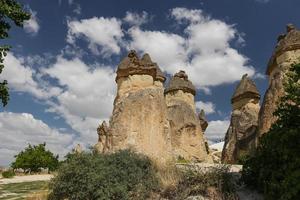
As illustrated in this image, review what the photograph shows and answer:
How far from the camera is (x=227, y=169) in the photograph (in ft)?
36.9

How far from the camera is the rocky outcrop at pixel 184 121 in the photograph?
31.8 metres

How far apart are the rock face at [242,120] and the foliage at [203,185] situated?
1709 centimetres

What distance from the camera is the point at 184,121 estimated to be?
107 ft

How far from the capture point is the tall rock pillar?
68.3 ft

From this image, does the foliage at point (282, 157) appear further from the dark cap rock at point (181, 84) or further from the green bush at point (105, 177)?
the dark cap rock at point (181, 84)

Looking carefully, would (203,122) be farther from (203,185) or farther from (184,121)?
(203,185)

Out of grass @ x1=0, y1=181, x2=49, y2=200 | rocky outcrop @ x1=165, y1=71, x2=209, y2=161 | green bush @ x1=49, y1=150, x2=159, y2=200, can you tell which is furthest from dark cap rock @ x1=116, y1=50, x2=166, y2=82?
green bush @ x1=49, y1=150, x2=159, y2=200

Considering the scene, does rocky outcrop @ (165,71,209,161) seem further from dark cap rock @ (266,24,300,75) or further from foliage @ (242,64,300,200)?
foliage @ (242,64,300,200)

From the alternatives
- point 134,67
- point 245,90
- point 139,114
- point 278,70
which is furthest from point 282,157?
point 245,90

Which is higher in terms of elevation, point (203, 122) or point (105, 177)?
point (203, 122)

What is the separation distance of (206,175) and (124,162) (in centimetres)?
268

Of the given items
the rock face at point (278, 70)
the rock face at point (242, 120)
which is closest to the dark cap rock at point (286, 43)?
the rock face at point (278, 70)

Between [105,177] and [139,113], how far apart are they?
→ 984cm

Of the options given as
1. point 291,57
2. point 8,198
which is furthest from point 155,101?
point 8,198
